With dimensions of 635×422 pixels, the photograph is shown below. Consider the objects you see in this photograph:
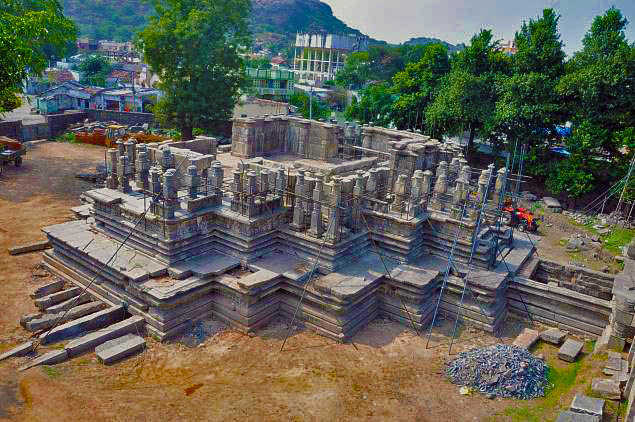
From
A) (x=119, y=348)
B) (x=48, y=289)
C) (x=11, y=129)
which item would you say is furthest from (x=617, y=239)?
(x=11, y=129)

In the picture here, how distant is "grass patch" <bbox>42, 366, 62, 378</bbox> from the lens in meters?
10.8

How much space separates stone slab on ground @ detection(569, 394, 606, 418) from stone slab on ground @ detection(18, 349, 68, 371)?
11039 millimetres

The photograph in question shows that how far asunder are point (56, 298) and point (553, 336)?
13.9 meters

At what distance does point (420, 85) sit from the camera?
34.4 meters

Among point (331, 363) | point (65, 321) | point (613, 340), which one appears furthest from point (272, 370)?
point (613, 340)

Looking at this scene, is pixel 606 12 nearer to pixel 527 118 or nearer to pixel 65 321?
pixel 527 118

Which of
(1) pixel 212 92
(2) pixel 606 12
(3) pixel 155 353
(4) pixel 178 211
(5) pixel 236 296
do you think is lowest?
(3) pixel 155 353


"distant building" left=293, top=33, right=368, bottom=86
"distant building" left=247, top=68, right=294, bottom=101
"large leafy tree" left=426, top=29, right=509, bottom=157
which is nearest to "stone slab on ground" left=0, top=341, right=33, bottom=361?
"large leafy tree" left=426, top=29, right=509, bottom=157

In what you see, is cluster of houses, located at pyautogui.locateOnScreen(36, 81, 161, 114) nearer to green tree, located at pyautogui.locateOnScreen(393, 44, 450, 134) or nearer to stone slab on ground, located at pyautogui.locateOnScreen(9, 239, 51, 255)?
green tree, located at pyautogui.locateOnScreen(393, 44, 450, 134)

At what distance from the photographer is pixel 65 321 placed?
42.6 feet

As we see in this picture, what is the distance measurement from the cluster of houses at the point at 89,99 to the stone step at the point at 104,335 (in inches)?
1469

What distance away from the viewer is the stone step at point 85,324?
12141 millimetres

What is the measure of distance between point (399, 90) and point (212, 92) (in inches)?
530

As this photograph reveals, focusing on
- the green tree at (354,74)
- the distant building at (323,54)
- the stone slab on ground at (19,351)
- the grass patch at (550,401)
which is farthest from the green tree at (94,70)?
the grass patch at (550,401)
